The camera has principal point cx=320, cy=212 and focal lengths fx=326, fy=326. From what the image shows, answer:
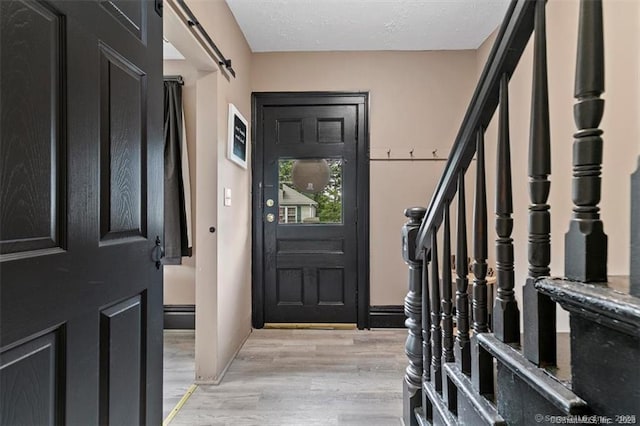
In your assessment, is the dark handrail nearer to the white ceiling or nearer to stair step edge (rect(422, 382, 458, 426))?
stair step edge (rect(422, 382, 458, 426))

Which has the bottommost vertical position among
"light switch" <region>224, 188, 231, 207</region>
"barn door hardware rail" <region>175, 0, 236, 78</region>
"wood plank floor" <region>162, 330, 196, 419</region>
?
"wood plank floor" <region>162, 330, 196, 419</region>

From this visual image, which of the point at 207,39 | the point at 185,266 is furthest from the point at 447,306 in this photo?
the point at 185,266

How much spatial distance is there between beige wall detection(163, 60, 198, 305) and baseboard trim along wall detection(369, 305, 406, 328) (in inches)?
69.3

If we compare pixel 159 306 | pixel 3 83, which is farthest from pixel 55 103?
pixel 159 306

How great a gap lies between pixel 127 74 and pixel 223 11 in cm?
Result: 160

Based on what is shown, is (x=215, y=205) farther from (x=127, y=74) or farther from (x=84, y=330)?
(x=84, y=330)

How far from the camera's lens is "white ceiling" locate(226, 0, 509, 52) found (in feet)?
8.09

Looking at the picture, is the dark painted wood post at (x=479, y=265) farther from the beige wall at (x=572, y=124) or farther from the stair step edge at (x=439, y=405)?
the beige wall at (x=572, y=124)

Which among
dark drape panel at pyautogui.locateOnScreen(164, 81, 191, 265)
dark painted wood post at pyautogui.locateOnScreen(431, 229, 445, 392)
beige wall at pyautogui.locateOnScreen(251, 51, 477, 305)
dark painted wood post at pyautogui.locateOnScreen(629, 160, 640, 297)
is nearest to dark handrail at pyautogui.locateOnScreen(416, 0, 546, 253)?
dark painted wood post at pyautogui.locateOnScreen(431, 229, 445, 392)

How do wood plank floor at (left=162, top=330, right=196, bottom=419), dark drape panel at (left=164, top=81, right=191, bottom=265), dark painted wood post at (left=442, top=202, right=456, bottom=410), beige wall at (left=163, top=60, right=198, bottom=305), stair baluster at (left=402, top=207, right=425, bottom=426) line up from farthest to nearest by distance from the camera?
beige wall at (left=163, top=60, right=198, bottom=305), dark drape panel at (left=164, top=81, right=191, bottom=265), wood plank floor at (left=162, top=330, right=196, bottom=419), stair baluster at (left=402, top=207, right=425, bottom=426), dark painted wood post at (left=442, top=202, right=456, bottom=410)

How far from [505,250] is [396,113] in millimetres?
2577

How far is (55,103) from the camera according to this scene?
811 millimetres

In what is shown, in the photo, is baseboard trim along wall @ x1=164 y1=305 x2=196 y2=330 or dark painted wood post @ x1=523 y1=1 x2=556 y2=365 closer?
dark painted wood post @ x1=523 y1=1 x2=556 y2=365

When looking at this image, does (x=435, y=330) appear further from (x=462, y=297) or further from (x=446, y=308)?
(x=462, y=297)
